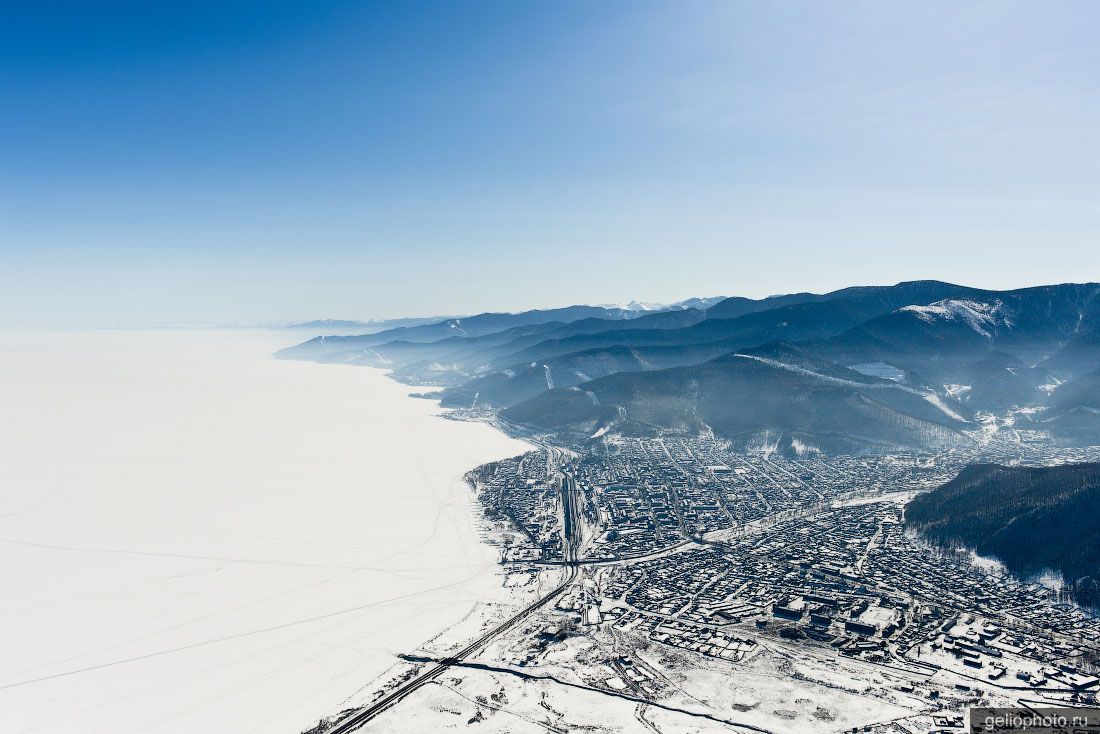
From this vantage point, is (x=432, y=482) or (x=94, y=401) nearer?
(x=432, y=482)

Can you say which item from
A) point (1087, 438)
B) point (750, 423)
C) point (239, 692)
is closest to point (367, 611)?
point (239, 692)

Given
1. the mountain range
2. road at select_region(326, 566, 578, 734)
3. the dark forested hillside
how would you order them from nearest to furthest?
road at select_region(326, 566, 578, 734), the dark forested hillside, the mountain range

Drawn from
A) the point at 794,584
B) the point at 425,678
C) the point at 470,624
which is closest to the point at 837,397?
the point at 794,584

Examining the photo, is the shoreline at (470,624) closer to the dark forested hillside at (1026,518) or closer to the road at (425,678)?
the road at (425,678)

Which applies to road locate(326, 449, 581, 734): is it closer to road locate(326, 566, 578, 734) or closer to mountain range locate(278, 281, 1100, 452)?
road locate(326, 566, 578, 734)

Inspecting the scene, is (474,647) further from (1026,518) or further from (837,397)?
(837,397)

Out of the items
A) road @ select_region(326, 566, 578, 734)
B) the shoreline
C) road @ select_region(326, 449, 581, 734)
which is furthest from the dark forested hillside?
road @ select_region(326, 566, 578, 734)

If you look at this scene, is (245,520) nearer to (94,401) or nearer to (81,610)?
(81,610)
